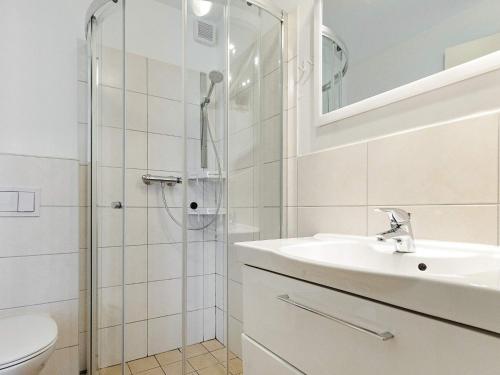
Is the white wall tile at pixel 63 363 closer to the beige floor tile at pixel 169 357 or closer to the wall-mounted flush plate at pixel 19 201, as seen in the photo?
the beige floor tile at pixel 169 357

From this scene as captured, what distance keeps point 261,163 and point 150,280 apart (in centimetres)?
95

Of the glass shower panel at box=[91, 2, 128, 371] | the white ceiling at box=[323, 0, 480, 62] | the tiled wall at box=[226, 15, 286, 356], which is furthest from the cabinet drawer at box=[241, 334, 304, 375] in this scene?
the white ceiling at box=[323, 0, 480, 62]

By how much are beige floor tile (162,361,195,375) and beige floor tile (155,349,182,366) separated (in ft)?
0.07

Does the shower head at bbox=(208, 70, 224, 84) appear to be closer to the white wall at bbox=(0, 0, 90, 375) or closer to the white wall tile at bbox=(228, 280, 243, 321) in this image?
the white wall at bbox=(0, 0, 90, 375)

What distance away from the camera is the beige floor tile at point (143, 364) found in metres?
1.53

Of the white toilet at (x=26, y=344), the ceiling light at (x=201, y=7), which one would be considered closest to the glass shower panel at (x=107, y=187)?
the white toilet at (x=26, y=344)

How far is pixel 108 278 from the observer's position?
58.9 inches

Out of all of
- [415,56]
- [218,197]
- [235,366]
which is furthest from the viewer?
[218,197]

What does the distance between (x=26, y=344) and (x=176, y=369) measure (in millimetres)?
673

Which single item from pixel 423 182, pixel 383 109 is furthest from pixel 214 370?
pixel 383 109

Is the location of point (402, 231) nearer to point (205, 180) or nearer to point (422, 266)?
point (422, 266)

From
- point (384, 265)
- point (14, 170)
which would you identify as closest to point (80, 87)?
point (14, 170)

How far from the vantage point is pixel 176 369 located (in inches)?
55.9

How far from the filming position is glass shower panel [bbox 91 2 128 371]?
1.49 m
